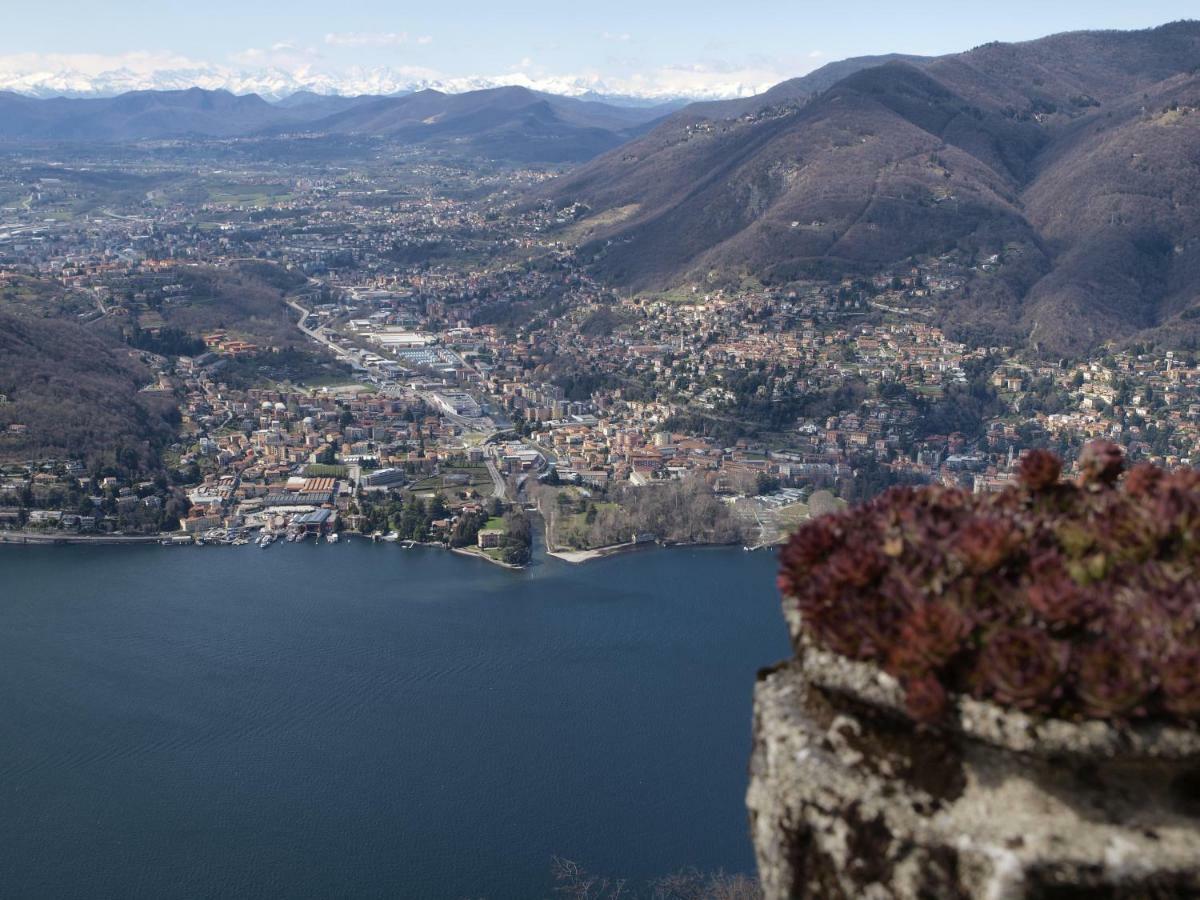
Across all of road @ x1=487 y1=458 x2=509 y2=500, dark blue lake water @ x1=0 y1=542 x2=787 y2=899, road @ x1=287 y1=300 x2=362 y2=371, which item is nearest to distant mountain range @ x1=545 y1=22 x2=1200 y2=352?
road @ x1=287 y1=300 x2=362 y2=371

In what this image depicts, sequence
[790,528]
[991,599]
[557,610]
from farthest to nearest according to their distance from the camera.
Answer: [790,528] < [557,610] < [991,599]

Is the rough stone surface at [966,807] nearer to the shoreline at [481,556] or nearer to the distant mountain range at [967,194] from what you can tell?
the shoreline at [481,556]

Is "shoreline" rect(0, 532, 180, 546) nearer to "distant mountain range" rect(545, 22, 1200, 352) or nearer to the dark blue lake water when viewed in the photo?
the dark blue lake water

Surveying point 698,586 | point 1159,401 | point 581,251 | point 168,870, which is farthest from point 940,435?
point 581,251

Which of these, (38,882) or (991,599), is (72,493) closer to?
(38,882)

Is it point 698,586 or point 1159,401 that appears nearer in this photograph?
point 698,586

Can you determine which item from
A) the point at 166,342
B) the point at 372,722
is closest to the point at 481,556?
the point at 372,722
